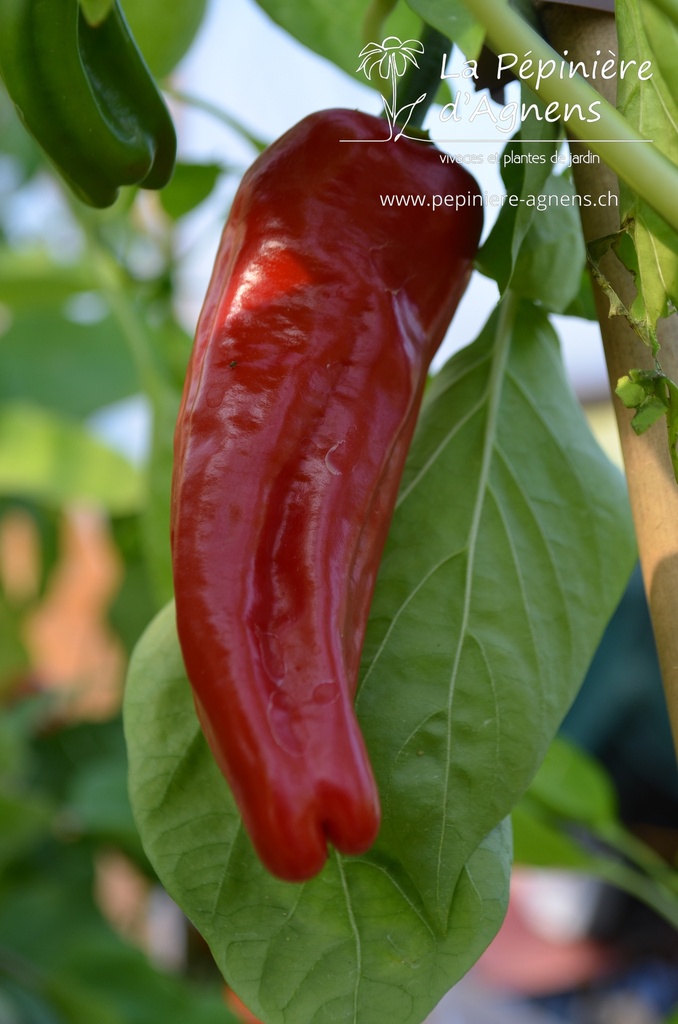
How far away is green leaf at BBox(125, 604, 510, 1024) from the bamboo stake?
93 millimetres

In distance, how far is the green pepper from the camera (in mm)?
303

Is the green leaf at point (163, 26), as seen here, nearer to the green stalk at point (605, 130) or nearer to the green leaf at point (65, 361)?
the green stalk at point (605, 130)

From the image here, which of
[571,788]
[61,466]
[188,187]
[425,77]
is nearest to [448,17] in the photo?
[425,77]

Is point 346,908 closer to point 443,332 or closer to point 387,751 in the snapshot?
point 387,751

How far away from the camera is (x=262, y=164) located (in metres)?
0.33

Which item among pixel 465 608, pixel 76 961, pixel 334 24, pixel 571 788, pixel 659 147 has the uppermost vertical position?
pixel 334 24

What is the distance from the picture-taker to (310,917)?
315 mm

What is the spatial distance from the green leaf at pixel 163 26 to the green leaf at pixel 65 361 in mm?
503

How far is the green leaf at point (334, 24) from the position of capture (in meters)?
0.42

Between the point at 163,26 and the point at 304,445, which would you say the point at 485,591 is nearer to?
the point at 304,445

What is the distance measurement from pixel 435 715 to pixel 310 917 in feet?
0.23

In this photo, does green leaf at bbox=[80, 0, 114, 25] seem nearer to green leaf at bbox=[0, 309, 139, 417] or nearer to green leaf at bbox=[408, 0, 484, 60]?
green leaf at bbox=[408, 0, 484, 60]

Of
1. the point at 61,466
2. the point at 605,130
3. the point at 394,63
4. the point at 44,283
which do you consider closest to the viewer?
the point at 605,130

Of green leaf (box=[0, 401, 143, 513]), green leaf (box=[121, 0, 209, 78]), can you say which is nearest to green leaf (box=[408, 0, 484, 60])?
green leaf (box=[121, 0, 209, 78])
